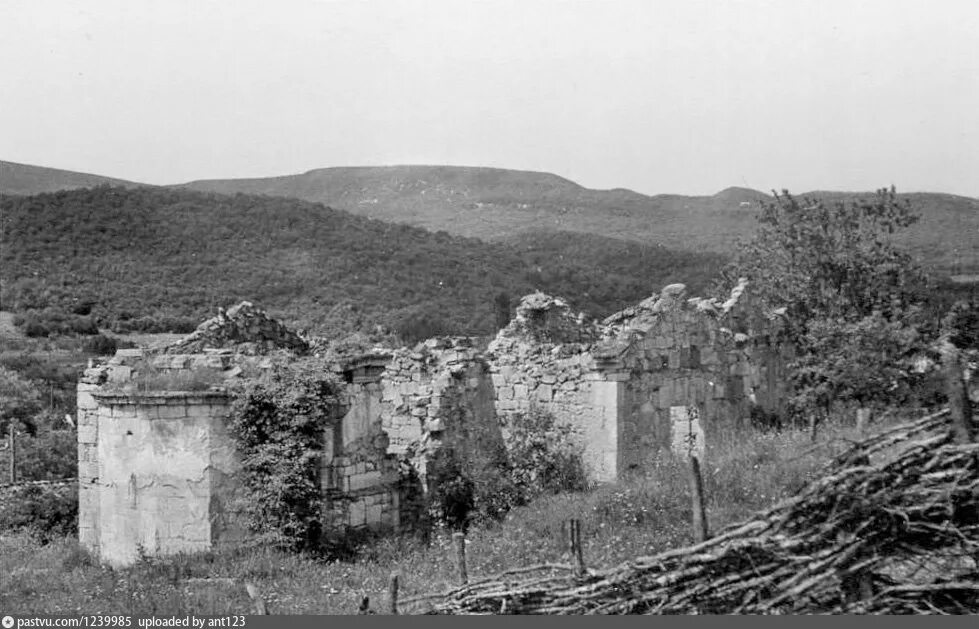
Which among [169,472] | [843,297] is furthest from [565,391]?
[843,297]

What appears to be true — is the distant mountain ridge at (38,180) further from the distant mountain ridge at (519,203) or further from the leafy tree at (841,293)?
the leafy tree at (841,293)

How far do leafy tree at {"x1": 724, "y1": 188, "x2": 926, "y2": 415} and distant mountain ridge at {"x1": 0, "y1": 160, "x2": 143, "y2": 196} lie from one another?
39.2m

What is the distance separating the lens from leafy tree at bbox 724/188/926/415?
635 inches

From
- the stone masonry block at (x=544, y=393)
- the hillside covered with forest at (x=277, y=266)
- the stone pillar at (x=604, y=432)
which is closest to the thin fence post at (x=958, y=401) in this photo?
the stone pillar at (x=604, y=432)

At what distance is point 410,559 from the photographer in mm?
10805

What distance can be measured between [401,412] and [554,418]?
228 centimetres

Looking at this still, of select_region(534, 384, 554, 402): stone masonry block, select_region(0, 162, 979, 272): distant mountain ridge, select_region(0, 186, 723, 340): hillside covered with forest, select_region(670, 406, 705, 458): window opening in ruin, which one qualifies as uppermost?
select_region(0, 162, 979, 272): distant mountain ridge

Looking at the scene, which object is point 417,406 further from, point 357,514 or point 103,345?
point 103,345

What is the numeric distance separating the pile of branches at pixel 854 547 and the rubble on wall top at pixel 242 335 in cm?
928

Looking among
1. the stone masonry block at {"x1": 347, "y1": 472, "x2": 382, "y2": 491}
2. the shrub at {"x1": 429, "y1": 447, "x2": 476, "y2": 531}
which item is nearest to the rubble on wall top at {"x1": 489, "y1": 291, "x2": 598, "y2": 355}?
the shrub at {"x1": 429, "y1": 447, "x2": 476, "y2": 531}

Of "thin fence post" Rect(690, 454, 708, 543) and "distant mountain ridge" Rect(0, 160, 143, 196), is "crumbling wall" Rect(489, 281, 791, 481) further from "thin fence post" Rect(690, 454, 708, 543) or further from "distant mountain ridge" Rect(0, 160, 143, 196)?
"distant mountain ridge" Rect(0, 160, 143, 196)

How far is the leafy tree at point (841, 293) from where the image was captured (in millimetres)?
16125

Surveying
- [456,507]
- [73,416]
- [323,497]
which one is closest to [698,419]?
[456,507]

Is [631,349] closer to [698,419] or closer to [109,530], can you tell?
[698,419]
